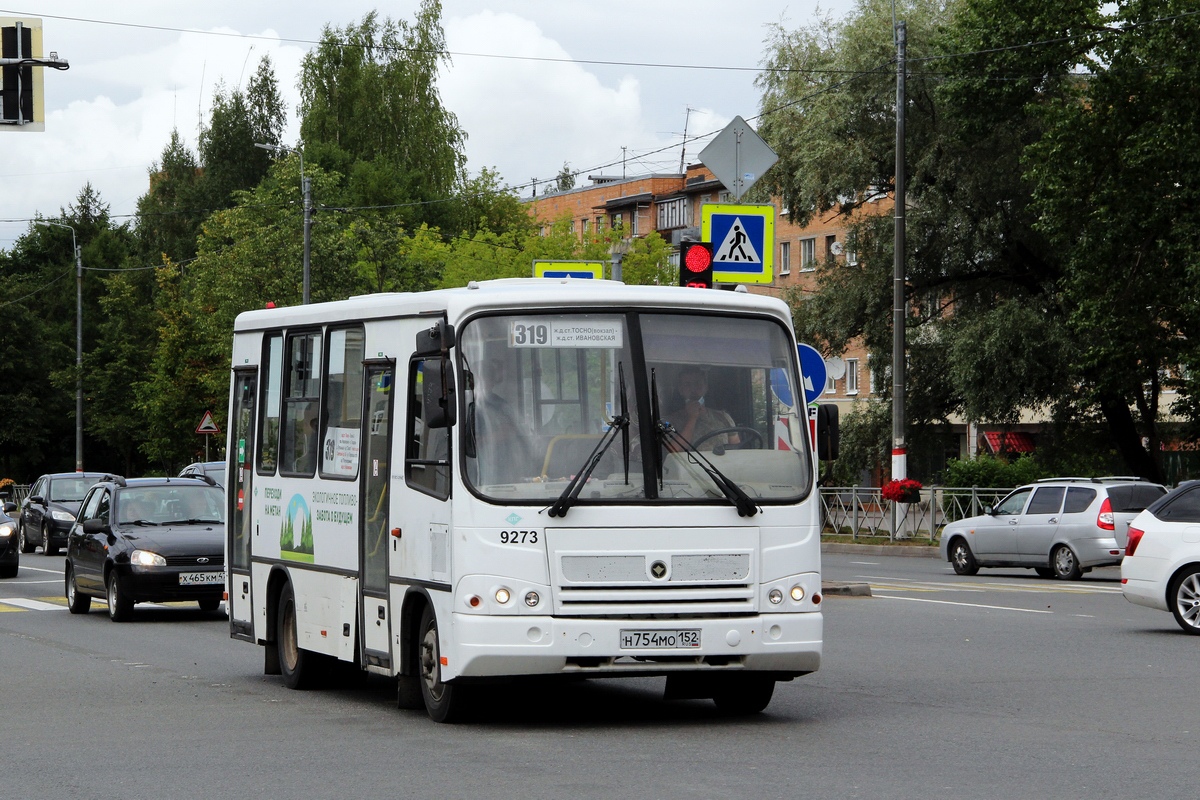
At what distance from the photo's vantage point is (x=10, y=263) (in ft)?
334

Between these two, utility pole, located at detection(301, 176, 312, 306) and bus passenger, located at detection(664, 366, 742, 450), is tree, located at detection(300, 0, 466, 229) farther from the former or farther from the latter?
bus passenger, located at detection(664, 366, 742, 450)

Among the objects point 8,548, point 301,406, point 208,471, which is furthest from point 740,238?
point 208,471

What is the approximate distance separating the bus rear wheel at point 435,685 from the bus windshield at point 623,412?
0.97 meters

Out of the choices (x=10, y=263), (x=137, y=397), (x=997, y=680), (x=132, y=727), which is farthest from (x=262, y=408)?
(x=10, y=263)

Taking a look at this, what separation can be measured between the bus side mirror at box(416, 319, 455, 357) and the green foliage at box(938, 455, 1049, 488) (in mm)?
35031

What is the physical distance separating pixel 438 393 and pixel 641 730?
2268 millimetres

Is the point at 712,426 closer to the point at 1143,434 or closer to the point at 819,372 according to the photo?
the point at 819,372

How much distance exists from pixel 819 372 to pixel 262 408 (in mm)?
7973

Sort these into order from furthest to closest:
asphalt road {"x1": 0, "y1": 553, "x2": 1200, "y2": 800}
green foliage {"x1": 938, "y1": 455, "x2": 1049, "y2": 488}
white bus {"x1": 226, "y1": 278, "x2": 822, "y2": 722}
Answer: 1. green foliage {"x1": 938, "y1": 455, "x2": 1049, "y2": 488}
2. white bus {"x1": 226, "y1": 278, "x2": 822, "y2": 722}
3. asphalt road {"x1": 0, "y1": 553, "x2": 1200, "y2": 800}

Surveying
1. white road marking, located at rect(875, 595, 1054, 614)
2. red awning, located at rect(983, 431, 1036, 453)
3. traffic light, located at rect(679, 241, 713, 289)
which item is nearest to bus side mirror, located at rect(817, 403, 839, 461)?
traffic light, located at rect(679, 241, 713, 289)

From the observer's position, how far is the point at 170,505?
22.3 metres

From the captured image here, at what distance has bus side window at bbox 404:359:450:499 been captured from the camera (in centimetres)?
1065

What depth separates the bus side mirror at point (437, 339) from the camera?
421 inches

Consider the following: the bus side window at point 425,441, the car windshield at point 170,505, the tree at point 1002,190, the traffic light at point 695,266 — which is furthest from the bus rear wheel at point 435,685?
the tree at point 1002,190
